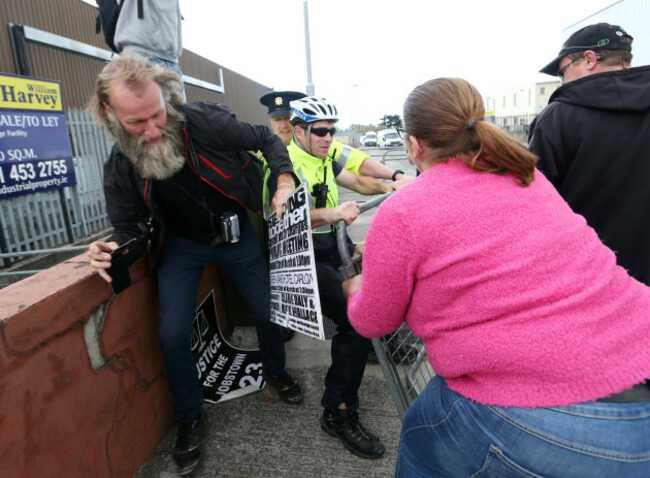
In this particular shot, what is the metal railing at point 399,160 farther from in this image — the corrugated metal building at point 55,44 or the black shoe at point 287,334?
the corrugated metal building at point 55,44

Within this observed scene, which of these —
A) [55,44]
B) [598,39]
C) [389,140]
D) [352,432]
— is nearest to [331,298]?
[352,432]

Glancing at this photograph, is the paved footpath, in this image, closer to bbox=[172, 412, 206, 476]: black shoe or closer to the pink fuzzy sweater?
bbox=[172, 412, 206, 476]: black shoe

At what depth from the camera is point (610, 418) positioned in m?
1.04

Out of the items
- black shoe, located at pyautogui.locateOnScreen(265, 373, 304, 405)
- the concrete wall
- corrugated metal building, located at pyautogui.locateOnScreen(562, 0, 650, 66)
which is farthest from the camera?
corrugated metal building, located at pyautogui.locateOnScreen(562, 0, 650, 66)

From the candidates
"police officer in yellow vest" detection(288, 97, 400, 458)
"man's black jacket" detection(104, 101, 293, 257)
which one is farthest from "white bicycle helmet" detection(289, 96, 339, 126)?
"man's black jacket" detection(104, 101, 293, 257)

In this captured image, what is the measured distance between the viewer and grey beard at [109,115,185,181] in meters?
2.28

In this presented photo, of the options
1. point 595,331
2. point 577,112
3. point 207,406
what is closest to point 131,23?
point 207,406

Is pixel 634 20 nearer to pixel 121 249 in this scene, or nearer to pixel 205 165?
pixel 205 165

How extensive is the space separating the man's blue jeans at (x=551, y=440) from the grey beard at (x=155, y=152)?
1870 millimetres

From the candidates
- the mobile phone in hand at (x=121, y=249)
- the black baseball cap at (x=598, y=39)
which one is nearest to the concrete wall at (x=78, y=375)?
the mobile phone in hand at (x=121, y=249)

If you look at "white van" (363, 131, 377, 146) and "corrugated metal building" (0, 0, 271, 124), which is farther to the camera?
"white van" (363, 131, 377, 146)

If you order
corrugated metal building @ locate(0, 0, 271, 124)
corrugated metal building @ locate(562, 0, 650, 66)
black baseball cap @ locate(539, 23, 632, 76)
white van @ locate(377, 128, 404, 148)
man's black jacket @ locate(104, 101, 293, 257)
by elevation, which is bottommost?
man's black jacket @ locate(104, 101, 293, 257)

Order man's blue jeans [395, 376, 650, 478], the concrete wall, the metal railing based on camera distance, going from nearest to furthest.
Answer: man's blue jeans [395, 376, 650, 478]
the concrete wall
the metal railing

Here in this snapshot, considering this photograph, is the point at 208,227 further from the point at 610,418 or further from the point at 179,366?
the point at 610,418
